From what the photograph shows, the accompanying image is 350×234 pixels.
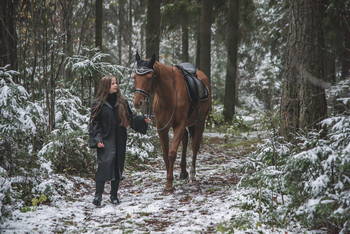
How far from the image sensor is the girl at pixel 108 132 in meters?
4.95

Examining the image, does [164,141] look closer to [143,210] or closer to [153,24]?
[143,210]

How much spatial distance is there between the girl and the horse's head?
1.42 feet

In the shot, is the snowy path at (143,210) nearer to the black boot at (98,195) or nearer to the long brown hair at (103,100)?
the black boot at (98,195)

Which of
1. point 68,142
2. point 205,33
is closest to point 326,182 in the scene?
point 68,142

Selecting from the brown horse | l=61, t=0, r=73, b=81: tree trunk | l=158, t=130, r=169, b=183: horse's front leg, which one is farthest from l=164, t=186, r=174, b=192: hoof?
l=61, t=0, r=73, b=81: tree trunk

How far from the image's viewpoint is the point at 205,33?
1254 cm

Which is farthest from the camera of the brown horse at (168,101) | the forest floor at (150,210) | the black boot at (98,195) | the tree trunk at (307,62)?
the brown horse at (168,101)

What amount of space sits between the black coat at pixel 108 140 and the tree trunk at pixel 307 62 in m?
2.71

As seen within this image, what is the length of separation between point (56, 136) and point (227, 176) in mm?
3705

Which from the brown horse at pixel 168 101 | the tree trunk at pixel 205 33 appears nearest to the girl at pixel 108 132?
the brown horse at pixel 168 101

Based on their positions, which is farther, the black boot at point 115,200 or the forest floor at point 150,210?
the black boot at point 115,200

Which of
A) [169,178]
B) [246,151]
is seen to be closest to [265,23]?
[246,151]

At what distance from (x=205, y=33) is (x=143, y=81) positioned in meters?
8.21

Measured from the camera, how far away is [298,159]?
3.24 meters
